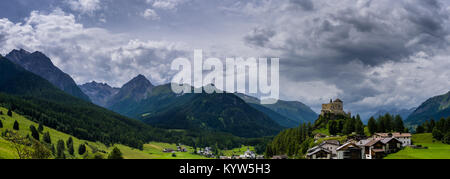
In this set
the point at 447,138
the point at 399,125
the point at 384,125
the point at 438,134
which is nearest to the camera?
the point at 447,138

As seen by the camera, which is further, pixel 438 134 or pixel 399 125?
pixel 399 125

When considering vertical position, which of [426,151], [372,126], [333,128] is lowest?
[426,151]

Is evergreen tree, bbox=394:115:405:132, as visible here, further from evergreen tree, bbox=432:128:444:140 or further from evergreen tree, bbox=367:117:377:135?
evergreen tree, bbox=432:128:444:140

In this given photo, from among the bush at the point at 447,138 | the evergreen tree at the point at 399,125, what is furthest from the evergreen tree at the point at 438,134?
the evergreen tree at the point at 399,125

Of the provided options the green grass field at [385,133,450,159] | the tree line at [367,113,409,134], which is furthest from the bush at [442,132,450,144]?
the tree line at [367,113,409,134]

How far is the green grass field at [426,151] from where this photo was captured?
3719 inches

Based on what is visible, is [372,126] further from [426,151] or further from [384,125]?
[426,151]

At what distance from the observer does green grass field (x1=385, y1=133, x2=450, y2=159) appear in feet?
310

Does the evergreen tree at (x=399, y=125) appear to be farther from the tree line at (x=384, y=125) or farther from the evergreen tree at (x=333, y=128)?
the evergreen tree at (x=333, y=128)

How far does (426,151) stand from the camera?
105m

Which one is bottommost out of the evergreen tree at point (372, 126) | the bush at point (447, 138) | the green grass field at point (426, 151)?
the green grass field at point (426, 151)

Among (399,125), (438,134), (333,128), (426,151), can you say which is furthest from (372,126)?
(426,151)

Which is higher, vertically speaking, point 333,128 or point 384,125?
point 384,125
